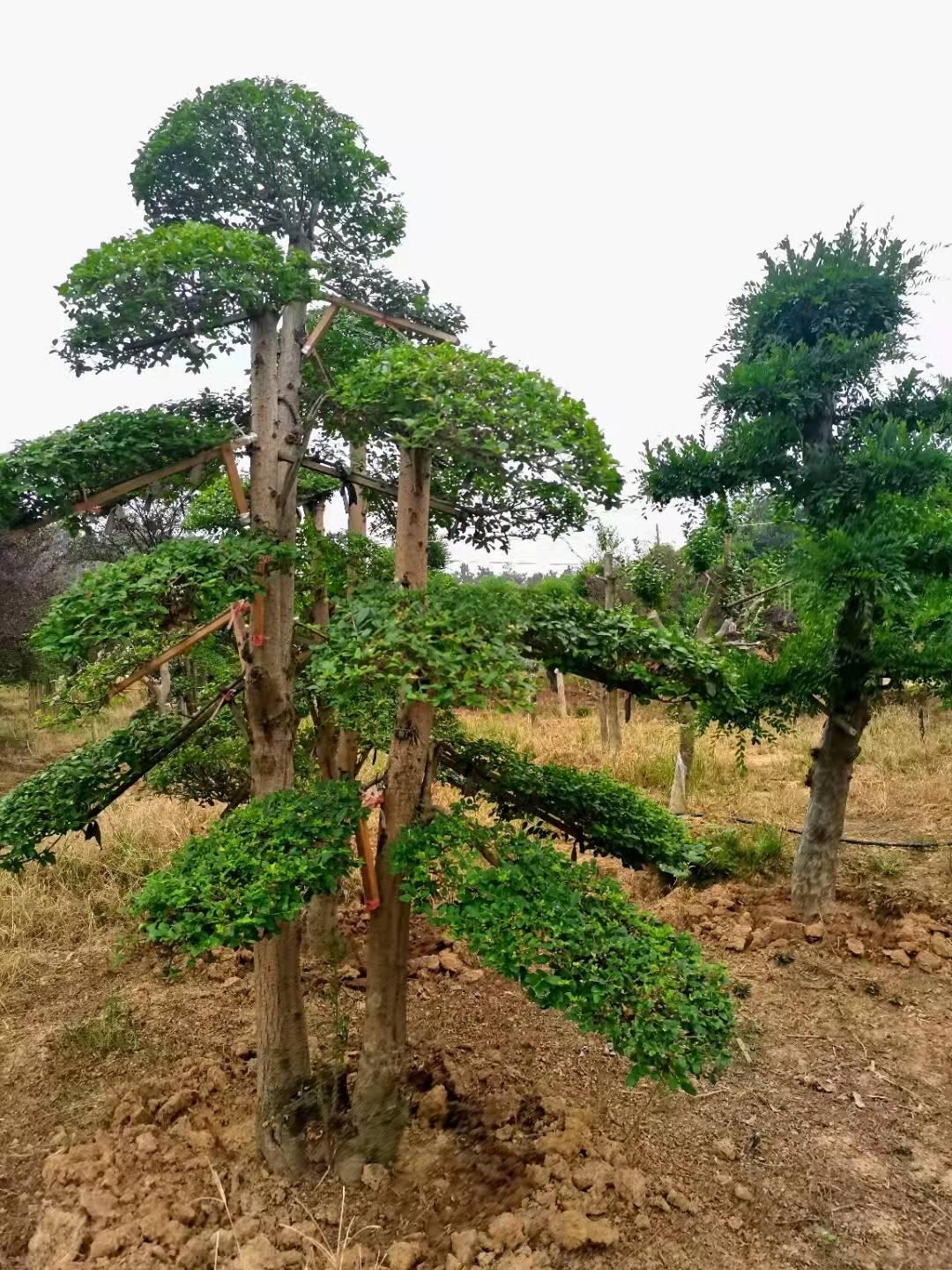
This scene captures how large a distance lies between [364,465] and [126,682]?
154 cm

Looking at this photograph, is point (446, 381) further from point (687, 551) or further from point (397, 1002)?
point (687, 551)

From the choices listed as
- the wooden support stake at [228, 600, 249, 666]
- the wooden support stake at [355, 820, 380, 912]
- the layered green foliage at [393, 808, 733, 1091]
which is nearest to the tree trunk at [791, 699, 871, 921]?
the layered green foliage at [393, 808, 733, 1091]

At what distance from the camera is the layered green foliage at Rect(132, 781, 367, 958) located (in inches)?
84.3

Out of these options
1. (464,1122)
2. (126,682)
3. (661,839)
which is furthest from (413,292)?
(464,1122)

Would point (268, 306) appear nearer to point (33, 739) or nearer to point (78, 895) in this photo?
point (78, 895)

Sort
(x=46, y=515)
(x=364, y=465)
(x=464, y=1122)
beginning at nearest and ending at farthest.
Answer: (x=46, y=515)
(x=464, y=1122)
(x=364, y=465)

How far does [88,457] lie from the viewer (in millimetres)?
2541

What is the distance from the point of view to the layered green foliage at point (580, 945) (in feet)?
7.04

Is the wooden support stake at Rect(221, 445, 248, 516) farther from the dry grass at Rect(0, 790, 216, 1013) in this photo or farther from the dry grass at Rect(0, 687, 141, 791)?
the dry grass at Rect(0, 687, 141, 791)

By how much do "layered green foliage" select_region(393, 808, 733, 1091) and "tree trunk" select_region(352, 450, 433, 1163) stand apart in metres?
0.24

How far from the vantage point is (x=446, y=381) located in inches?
87.9

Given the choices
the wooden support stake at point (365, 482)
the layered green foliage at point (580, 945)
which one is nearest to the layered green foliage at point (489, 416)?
the wooden support stake at point (365, 482)

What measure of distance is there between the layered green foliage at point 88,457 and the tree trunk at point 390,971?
3.32 feet

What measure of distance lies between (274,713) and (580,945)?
4.95 ft
